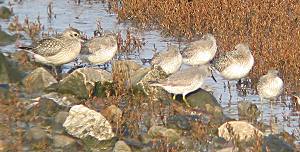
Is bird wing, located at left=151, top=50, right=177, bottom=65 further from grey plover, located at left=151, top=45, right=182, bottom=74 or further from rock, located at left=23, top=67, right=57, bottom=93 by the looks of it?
rock, located at left=23, top=67, right=57, bottom=93

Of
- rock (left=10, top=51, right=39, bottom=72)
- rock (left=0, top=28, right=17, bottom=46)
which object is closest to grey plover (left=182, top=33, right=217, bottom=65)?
rock (left=10, top=51, right=39, bottom=72)

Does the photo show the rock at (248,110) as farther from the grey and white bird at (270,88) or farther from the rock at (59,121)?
the rock at (59,121)

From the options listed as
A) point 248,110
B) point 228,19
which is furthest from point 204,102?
point 228,19

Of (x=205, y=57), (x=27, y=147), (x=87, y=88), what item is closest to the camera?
(x=27, y=147)

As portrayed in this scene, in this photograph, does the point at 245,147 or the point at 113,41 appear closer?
the point at 245,147

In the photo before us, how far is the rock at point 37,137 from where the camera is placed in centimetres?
966

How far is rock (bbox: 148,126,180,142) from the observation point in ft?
33.0

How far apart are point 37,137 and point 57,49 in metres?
3.98

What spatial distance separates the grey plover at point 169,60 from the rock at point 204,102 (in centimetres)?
93

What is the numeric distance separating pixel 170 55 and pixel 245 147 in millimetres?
3786

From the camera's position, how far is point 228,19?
17.2 m

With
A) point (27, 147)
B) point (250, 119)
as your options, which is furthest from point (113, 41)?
point (27, 147)

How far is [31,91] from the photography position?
1230cm

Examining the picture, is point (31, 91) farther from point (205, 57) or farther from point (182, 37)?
point (182, 37)
